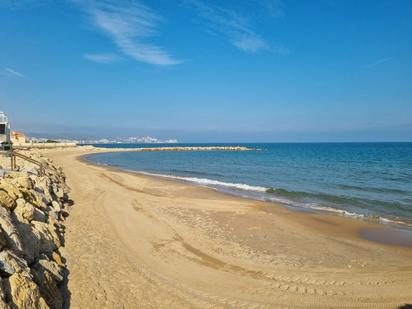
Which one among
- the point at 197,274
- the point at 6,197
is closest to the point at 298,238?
the point at 197,274

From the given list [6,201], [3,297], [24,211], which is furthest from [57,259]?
[3,297]

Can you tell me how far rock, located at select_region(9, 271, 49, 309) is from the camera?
4426 millimetres

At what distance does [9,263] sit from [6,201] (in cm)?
249

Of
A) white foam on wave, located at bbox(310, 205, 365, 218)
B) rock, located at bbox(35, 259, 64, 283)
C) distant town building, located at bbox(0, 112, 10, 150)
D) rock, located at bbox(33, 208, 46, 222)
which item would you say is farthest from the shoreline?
distant town building, located at bbox(0, 112, 10, 150)

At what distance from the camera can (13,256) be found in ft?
16.8

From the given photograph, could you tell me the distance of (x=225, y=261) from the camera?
29.5 ft

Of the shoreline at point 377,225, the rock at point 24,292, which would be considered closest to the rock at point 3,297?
the rock at point 24,292

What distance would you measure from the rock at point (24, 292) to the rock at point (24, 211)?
101 inches

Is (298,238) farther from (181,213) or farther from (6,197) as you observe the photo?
(6,197)

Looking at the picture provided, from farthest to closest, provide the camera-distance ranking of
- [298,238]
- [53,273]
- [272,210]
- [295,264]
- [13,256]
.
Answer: [272,210], [298,238], [295,264], [53,273], [13,256]

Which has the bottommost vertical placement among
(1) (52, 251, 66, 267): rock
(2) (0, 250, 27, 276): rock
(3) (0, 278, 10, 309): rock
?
(1) (52, 251, 66, 267): rock

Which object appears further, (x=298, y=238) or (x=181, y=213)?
(x=181, y=213)

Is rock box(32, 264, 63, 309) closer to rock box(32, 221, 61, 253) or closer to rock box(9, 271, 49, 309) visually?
rock box(9, 271, 49, 309)

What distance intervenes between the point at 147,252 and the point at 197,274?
6.50 ft
